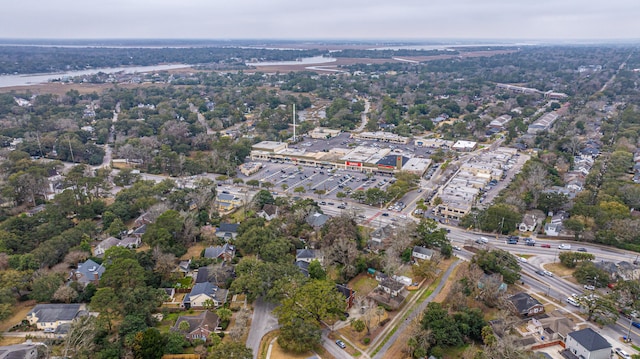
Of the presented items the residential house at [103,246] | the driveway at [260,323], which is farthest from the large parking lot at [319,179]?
the driveway at [260,323]

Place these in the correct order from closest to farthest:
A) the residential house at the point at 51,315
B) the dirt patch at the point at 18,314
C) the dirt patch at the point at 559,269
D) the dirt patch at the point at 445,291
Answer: the residential house at the point at 51,315
the dirt patch at the point at 18,314
the dirt patch at the point at 445,291
the dirt patch at the point at 559,269

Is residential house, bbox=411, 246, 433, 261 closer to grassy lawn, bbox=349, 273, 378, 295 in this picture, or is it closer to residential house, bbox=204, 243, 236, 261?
grassy lawn, bbox=349, 273, 378, 295

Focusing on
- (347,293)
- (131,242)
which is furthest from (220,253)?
(347,293)

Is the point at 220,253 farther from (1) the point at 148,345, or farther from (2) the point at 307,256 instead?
(1) the point at 148,345

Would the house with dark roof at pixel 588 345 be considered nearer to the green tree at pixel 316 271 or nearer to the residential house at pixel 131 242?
the green tree at pixel 316 271

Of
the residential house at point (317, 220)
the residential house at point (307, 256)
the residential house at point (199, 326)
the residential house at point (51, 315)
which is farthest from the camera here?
the residential house at point (317, 220)
